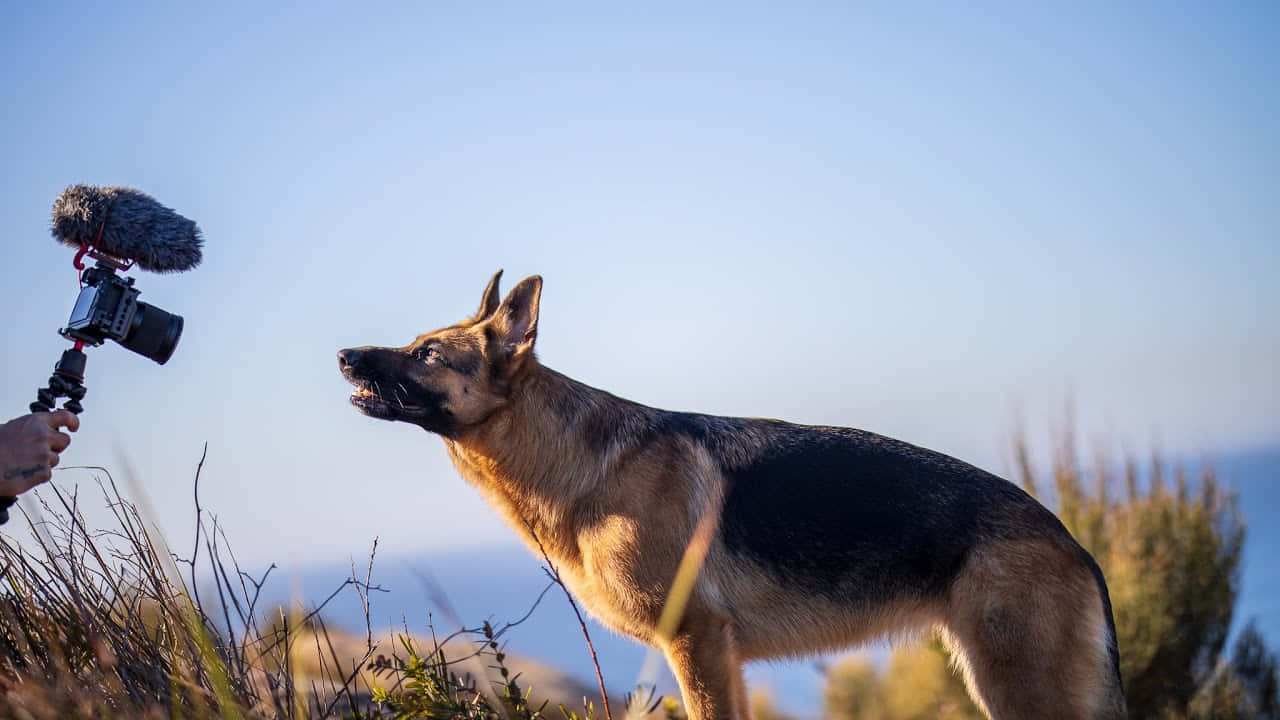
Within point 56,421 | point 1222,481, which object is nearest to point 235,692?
point 56,421

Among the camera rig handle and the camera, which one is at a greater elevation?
the camera

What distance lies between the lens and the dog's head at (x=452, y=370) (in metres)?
5.27

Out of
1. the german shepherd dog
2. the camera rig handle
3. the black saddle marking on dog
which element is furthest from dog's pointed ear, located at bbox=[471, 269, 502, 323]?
the camera rig handle

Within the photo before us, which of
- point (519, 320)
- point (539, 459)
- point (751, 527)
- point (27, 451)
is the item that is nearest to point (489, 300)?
point (519, 320)

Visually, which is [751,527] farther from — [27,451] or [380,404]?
[27,451]

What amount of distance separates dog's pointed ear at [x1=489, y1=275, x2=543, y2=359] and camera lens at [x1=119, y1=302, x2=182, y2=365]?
1886 millimetres

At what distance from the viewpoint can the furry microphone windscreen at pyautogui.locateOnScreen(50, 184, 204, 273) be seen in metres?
3.74

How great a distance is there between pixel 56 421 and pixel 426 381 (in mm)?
1993

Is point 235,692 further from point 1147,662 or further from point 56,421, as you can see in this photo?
point 1147,662

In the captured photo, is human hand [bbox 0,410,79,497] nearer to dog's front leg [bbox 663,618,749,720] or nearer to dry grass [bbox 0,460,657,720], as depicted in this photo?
dry grass [bbox 0,460,657,720]

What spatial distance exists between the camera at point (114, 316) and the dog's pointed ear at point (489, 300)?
7.12ft

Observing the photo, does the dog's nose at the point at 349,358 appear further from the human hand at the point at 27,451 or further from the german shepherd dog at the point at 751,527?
the human hand at the point at 27,451

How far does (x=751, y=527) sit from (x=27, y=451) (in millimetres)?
3178

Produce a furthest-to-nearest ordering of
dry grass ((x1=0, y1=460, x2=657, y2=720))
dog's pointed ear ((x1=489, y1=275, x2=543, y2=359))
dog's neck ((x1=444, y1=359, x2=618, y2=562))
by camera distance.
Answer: dog's pointed ear ((x1=489, y1=275, x2=543, y2=359)), dog's neck ((x1=444, y1=359, x2=618, y2=562)), dry grass ((x1=0, y1=460, x2=657, y2=720))
